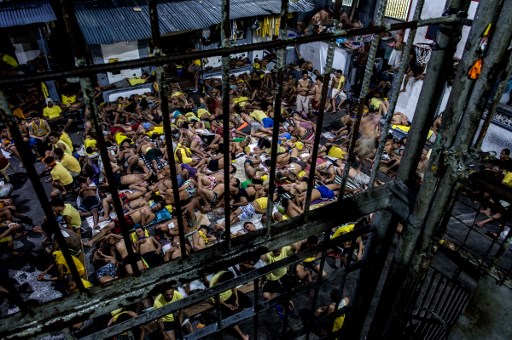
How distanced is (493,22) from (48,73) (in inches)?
85.5

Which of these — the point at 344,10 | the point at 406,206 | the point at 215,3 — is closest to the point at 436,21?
the point at 406,206

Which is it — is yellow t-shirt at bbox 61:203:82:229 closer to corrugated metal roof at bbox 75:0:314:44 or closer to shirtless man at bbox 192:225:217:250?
shirtless man at bbox 192:225:217:250

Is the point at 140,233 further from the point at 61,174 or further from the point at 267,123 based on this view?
the point at 267,123

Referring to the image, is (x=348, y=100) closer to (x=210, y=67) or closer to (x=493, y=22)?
(x=210, y=67)

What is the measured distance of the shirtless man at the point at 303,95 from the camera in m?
13.3

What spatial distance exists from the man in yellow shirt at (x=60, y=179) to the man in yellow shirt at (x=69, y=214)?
828 millimetres

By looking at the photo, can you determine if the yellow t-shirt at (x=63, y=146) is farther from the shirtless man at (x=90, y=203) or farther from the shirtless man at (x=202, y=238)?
the shirtless man at (x=202, y=238)

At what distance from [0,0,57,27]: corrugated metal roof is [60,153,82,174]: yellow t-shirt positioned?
6.34 metres

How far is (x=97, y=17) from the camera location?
44.1ft

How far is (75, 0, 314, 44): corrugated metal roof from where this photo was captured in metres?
13.0

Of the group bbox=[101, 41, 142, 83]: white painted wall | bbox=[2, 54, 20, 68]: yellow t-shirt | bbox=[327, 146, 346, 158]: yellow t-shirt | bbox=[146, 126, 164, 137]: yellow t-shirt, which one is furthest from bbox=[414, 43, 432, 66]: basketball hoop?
bbox=[2, 54, 20, 68]: yellow t-shirt

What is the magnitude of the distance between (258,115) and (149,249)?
22.7ft

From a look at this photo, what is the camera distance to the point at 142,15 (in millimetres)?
14188

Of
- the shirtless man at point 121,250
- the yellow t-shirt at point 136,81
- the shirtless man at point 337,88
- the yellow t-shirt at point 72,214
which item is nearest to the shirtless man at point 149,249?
the shirtless man at point 121,250
